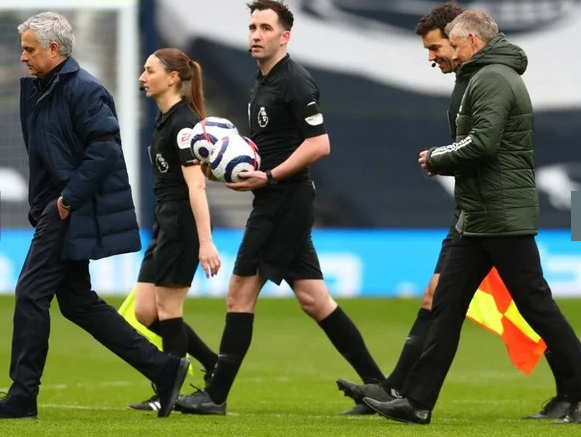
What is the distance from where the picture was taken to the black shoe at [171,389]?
772 centimetres

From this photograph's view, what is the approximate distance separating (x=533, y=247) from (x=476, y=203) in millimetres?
361

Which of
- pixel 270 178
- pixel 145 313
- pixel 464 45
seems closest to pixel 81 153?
pixel 270 178

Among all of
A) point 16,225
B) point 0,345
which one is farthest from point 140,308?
point 16,225

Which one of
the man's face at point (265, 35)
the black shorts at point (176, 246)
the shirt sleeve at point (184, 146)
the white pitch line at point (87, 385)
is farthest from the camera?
the white pitch line at point (87, 385)

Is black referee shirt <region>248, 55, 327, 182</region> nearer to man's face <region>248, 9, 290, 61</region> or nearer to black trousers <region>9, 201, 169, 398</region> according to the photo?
man's face <region>248, 9, 290, 61</region>

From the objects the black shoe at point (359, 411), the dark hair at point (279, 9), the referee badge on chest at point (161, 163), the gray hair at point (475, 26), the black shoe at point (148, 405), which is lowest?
the black shoe at point (148, 405)

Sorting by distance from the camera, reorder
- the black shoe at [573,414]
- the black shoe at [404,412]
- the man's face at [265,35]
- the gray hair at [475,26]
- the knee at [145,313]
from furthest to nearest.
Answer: the knee at [145,313], the man's face at [265,35], the black shoe at [573,414], the black shoe at [404,412], the gray hair at [475,26]

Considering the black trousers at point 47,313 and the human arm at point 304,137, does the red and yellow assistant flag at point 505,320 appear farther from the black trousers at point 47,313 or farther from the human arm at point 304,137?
the black trousers at point 47,313

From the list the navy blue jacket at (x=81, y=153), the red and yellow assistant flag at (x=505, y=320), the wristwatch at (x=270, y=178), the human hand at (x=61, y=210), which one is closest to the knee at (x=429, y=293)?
the red and yellow assistant flag at (x=505, y=320)

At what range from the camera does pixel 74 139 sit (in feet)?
24.7

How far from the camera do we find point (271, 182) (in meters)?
8.09

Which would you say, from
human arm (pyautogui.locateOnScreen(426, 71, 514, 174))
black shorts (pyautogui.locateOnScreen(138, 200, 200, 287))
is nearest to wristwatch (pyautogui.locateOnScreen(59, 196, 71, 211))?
black shorts (pyautogui.locateOnScreen(138, 200, 200, 287))

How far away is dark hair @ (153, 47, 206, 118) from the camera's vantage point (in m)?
8.58

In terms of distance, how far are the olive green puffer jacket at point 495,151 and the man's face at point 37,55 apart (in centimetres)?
197
